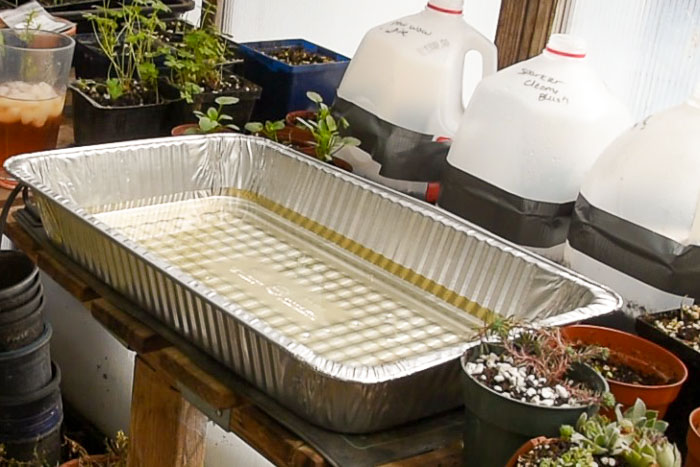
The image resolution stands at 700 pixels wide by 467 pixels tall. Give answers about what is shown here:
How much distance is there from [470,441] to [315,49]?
1.15m

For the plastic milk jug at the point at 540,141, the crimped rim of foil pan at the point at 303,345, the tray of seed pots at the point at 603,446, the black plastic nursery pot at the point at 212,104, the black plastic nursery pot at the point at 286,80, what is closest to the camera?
the tray of seed pots at the point at 603,446

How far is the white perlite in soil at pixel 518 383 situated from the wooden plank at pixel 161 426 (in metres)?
0.44

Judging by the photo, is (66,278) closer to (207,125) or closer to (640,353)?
(207,125)

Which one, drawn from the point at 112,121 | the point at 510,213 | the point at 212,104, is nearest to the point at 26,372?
the point at 112,121

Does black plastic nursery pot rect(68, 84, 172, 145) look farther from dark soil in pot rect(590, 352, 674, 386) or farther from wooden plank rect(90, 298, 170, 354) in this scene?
dark soil in pot rect(590, 352, 674, 386)

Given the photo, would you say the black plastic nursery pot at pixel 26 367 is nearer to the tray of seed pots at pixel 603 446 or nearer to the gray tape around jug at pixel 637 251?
the gray tape around jug at pixel 637 251

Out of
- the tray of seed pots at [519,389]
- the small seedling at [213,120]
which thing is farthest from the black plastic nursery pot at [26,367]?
the tray of seed pots at [519,389]

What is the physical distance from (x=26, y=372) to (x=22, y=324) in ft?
0.37

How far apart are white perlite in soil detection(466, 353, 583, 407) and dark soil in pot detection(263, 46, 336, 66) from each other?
103 centimetres

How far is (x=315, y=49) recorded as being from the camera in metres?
1.89

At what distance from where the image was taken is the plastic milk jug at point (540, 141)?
1254 millimetres

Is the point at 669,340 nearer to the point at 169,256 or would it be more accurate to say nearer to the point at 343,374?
the point at 343,374

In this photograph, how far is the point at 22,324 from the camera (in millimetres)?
1566

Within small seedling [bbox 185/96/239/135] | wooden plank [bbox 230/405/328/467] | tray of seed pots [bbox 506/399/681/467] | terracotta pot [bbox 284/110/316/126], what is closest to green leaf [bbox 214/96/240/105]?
small seedling [bbox 185/96/239/135]
